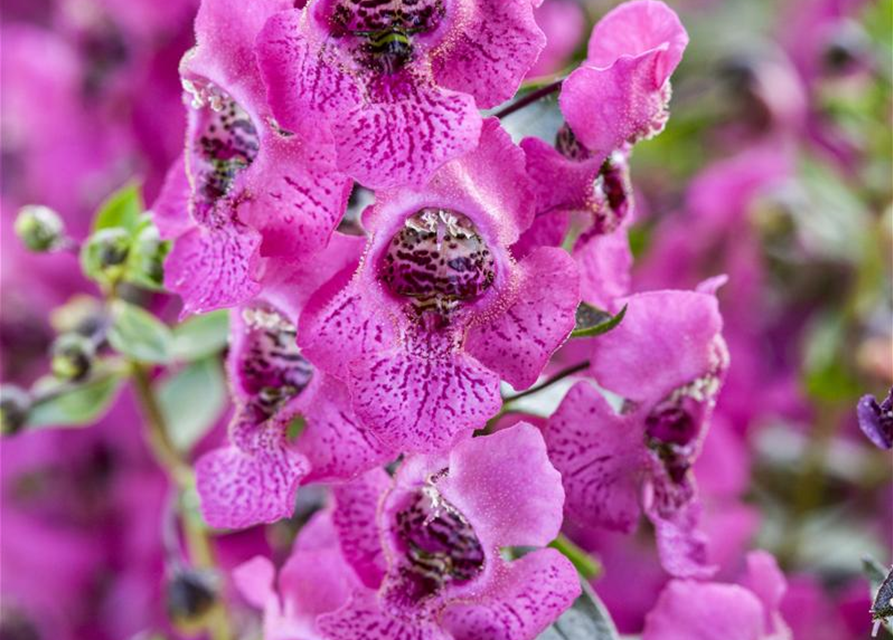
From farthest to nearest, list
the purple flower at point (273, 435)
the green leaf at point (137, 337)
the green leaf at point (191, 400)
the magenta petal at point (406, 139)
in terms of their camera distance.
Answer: the green leaf at point (191, 400), the green leaf at point (137, 337), the purple flower at point (273, 435), the magenta petal at point (406, 139)

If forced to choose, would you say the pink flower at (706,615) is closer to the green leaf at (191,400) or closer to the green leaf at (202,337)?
the green leaf at (202,337)

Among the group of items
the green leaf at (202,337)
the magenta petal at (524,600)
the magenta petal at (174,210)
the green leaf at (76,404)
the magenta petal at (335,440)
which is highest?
the magenta petal at (174,210)

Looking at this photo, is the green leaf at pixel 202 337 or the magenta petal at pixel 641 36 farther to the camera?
the green leaf at pixel 202 337

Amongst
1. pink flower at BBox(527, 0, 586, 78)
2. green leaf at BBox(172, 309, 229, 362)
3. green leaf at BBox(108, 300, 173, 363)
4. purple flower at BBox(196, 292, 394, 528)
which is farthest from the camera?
pink flower at BBox(527, 0, 586, 78)

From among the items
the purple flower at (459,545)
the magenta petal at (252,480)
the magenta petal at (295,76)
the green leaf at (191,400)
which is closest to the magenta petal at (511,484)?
the purple flower at (459,545)

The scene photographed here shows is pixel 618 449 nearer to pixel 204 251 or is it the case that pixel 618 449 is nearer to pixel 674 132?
pixel 204 251

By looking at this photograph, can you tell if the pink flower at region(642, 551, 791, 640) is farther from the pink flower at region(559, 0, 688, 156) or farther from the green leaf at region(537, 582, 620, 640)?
the pink flower at region(559, 0, 688, 156)

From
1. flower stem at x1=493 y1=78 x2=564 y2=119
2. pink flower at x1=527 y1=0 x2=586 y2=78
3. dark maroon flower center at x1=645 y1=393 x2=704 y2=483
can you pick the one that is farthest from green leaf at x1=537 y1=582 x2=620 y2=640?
pink flower at x1=527 y1=0 x2=586 y2=78

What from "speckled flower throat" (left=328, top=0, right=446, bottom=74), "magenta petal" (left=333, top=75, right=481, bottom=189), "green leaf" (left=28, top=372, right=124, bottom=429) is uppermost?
"speckled flower throat" (left=328, top=0, right=446, bottom=74)
